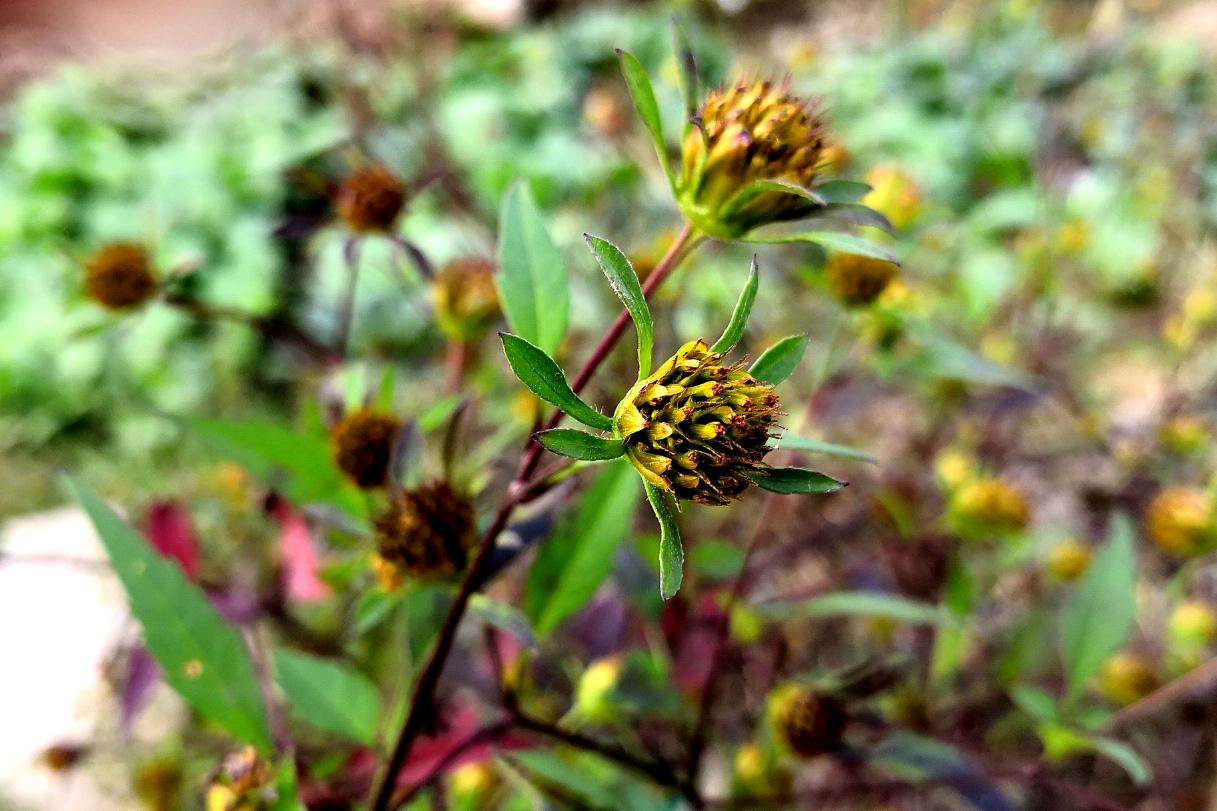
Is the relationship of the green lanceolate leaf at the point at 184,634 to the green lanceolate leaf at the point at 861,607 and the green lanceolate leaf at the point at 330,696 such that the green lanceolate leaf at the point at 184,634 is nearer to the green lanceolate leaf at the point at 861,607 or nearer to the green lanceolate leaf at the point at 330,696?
the green lanceolate leaf at the point at 330,696

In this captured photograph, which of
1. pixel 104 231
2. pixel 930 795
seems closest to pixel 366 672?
pixel 930 795

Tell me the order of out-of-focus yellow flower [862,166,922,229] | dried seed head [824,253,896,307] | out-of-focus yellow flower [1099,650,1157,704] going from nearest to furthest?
dried seed head [824,253,896,307] → out-of-focus yellow flower [862,166,922,229] → out-of-focus yellow flower [1099,650,1157,704]

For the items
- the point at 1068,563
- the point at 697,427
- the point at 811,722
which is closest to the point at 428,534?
the point at 697,427

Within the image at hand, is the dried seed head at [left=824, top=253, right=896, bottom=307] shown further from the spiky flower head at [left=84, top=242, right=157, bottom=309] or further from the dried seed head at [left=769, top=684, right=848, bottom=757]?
the spiky flower head at [left=84, top=242, right=157, bottom=309]

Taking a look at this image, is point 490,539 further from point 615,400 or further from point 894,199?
point 894,199

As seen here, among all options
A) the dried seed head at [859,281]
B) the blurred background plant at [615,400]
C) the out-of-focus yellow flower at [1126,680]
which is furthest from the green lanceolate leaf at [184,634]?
the out-of-focus yellow flower at [1126,680]

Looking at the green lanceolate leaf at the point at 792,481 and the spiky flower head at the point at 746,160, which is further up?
the spiky flower head at the point at 746,160

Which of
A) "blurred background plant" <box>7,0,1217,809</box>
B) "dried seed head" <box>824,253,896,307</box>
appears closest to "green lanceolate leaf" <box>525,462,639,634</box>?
"blurred background plant" <box>7,0,1217,809</box>
